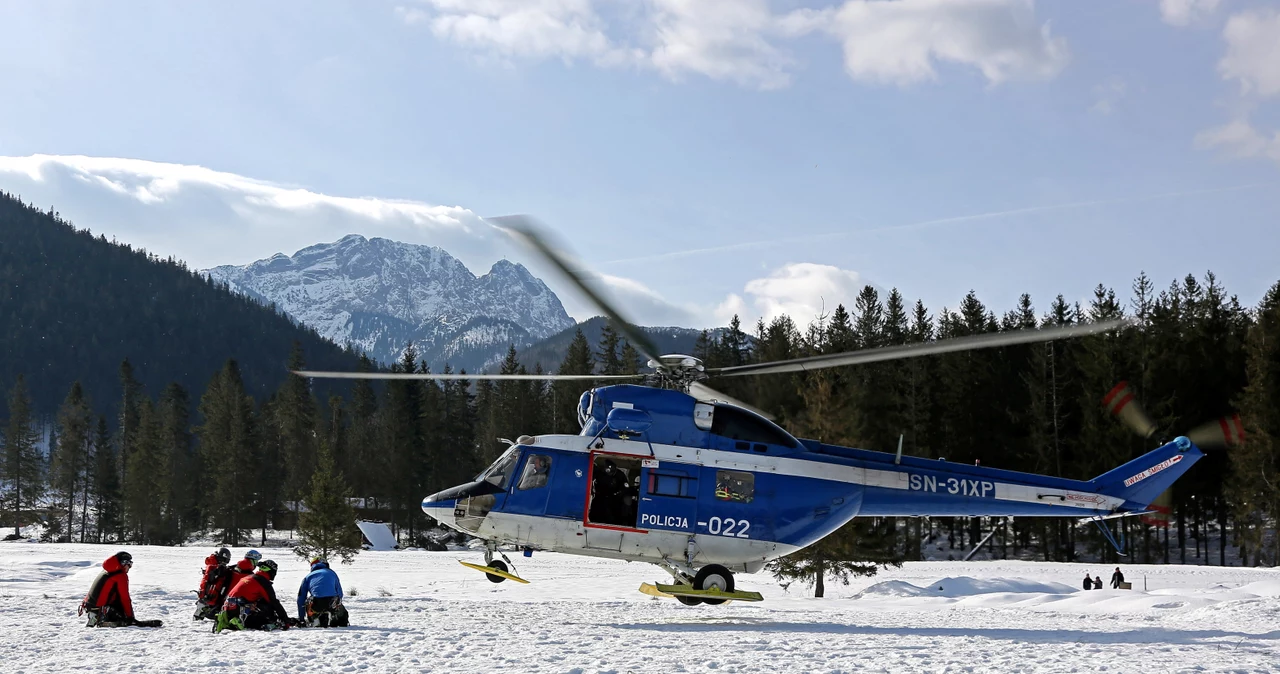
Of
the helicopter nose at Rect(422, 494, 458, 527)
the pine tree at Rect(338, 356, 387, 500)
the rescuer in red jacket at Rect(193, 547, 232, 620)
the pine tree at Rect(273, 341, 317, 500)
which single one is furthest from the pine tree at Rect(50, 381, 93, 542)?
the helicopter nose at Rect(422, 494, 458, 527)

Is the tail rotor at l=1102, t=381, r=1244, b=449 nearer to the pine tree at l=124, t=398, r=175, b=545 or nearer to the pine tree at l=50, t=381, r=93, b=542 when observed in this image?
the pine tree at l=124, t=398, r=175, b=545

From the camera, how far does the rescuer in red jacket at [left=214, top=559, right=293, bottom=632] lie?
41.1 ft

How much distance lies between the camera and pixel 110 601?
1319cm

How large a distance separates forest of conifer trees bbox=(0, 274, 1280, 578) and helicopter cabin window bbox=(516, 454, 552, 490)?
621 cm

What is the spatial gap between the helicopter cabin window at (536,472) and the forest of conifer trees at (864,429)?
621 cm

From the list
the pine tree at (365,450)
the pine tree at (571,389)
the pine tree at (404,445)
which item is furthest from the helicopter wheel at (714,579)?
the pine tree at (365,450)

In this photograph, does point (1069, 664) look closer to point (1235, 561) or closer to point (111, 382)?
point (1235, 561)

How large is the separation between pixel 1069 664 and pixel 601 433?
774 centimetres

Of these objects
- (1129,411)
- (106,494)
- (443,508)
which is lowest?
(106,494)

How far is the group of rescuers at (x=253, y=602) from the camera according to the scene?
12.6 metres

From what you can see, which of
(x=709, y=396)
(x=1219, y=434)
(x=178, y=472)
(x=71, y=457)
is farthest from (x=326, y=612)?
(x=71, y=457)

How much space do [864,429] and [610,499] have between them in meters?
27.9

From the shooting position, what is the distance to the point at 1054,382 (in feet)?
171

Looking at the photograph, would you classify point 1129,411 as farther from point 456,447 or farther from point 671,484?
point 456,447
